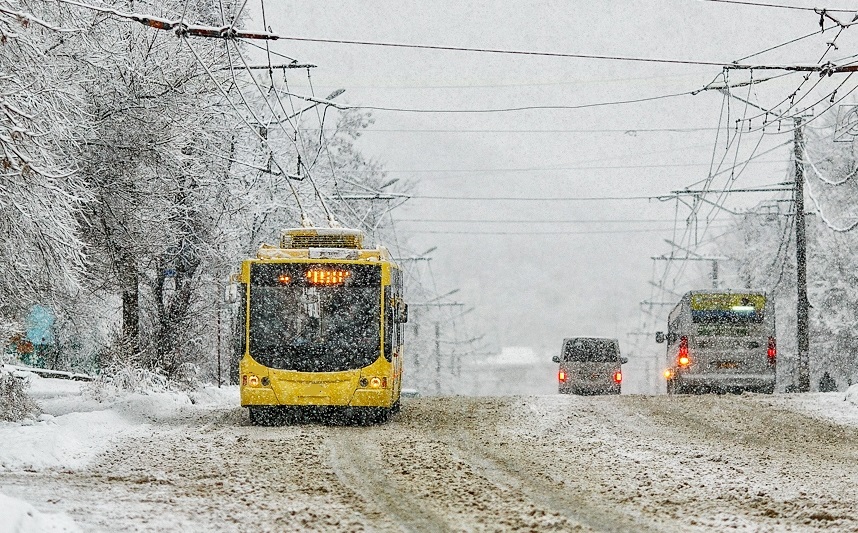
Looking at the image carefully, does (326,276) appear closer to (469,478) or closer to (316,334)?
(316,334)

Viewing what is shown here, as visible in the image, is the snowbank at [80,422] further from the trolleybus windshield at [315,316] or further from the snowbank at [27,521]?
the snowbank at [27,521]

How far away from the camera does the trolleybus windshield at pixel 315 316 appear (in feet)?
64.0

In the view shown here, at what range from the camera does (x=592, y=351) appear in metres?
36.9

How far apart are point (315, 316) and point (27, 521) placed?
1187cm

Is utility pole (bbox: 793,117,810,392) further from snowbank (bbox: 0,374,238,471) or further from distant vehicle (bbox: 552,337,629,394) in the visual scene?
snowbank (bbox: 0,374,238,471)

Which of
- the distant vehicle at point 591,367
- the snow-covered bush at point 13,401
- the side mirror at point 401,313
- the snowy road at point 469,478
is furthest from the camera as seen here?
the distant vehicle at point 591,367

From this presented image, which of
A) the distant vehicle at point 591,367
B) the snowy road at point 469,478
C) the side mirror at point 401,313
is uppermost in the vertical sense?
the side mirror at point 401,313

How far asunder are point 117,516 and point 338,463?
4502 millimetres

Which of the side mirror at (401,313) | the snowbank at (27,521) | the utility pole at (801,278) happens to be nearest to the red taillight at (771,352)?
the utility pole at (801,278)

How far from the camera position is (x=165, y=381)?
26734 millimetres

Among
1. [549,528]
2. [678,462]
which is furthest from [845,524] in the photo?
[678,462]

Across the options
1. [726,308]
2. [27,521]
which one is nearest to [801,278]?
[726,308]

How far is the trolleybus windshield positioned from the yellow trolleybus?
0.02m

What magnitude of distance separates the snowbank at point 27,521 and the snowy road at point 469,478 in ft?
0.89
